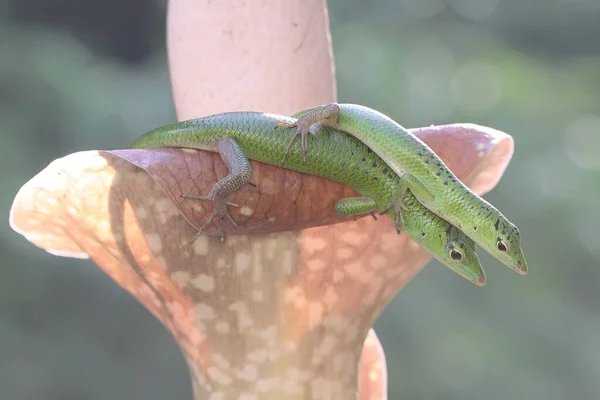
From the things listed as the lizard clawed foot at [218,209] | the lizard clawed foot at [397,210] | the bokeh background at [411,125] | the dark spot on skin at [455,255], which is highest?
the lizard clawed foot at [218,209]

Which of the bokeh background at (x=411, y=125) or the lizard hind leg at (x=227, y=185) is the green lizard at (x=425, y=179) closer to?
the lizard hind leg at (x=227, y=185)

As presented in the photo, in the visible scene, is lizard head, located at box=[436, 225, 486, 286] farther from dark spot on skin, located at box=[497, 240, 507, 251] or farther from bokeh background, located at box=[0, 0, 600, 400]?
bokeh background, located at box=[0, 0, 600, 400]

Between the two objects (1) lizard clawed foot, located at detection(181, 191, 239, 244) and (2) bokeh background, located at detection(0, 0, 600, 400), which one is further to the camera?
(2) bokeh background, located at detection(0, 0, 600, 400)

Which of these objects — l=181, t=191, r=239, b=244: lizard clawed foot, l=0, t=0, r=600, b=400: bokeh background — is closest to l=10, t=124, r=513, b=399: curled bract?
l=181, t=191, r=239, b=244: lizard clawed foot

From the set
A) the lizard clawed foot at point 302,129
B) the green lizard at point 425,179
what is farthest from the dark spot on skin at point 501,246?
the lizard clawed foot at point 302,129

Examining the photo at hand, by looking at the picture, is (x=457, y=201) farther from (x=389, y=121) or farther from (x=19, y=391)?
(x=19, y=391)

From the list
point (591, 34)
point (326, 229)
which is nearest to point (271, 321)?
point (326, 229)

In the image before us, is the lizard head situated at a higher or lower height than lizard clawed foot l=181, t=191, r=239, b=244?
lower
